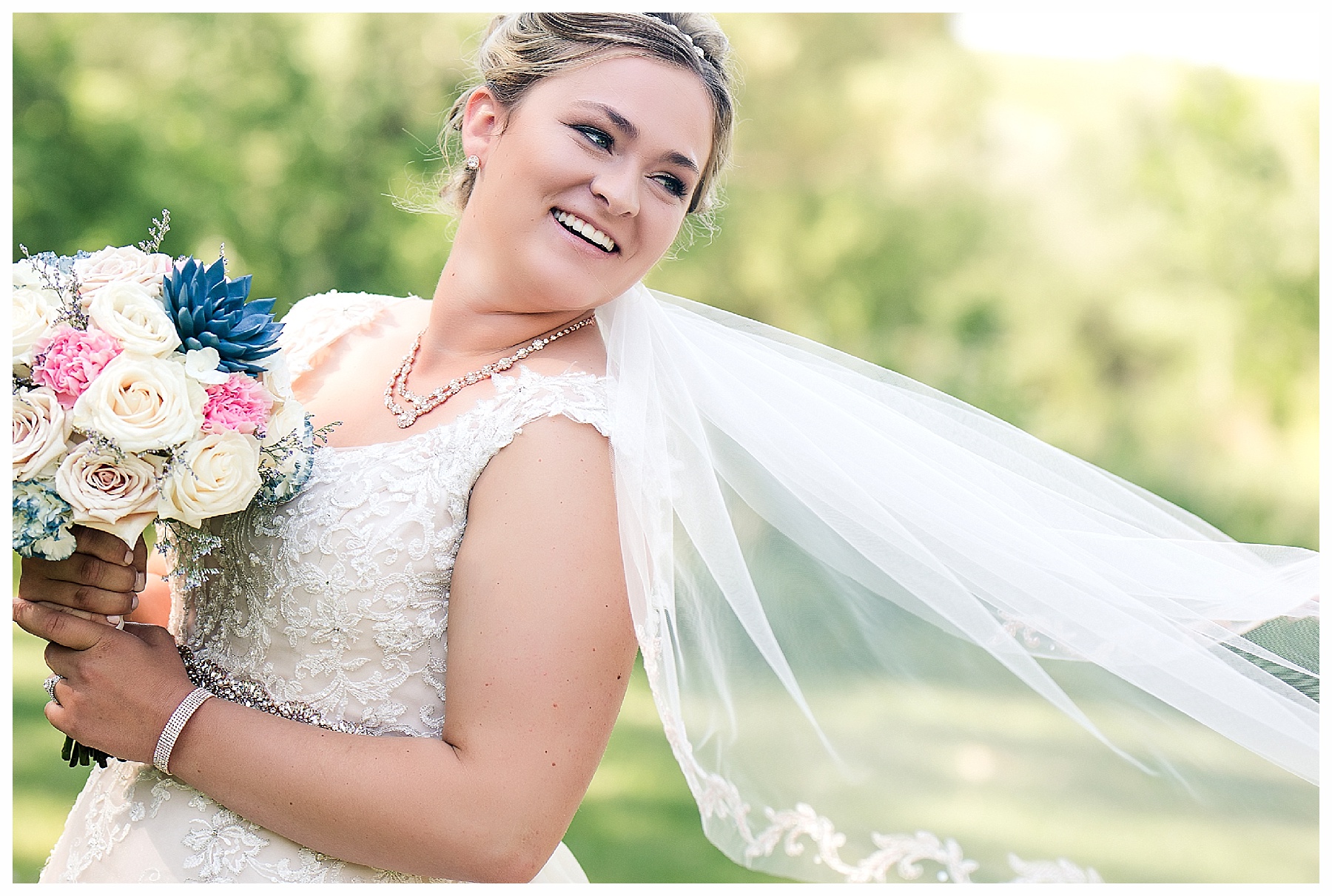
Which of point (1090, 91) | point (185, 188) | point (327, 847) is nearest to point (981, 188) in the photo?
point (1090, 91)

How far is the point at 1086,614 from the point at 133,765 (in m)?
1.79

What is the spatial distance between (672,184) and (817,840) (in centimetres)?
124

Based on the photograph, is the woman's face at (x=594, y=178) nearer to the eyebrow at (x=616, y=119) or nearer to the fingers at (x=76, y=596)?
the eyebrow at (x=616, y=119)

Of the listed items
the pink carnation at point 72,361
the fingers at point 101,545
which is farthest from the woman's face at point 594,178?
the fingers at point 101,545

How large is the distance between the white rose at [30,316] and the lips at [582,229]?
2.92ft

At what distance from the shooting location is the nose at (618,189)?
213cm

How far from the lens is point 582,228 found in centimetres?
218

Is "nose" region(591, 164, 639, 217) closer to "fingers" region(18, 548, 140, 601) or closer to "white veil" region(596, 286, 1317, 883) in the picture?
"white veil" region(596, 286, 1317, 883)

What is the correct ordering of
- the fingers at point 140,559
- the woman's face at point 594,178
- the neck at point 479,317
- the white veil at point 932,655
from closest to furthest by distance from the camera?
the white veil at point 932,655 → the fingers at point 140,559 → the woman's face at point 594,178 → the neck at point 479,317

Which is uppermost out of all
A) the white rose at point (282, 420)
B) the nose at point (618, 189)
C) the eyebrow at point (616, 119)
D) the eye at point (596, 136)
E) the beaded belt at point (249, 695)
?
the eyebrow at point (616, 119)

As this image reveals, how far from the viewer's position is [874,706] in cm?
205

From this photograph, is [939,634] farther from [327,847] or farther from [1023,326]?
[1023,326]

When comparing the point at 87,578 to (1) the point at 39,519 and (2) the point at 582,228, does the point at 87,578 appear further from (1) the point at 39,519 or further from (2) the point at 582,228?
(2) the point at 582,228

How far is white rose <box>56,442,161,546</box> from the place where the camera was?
1.84m
